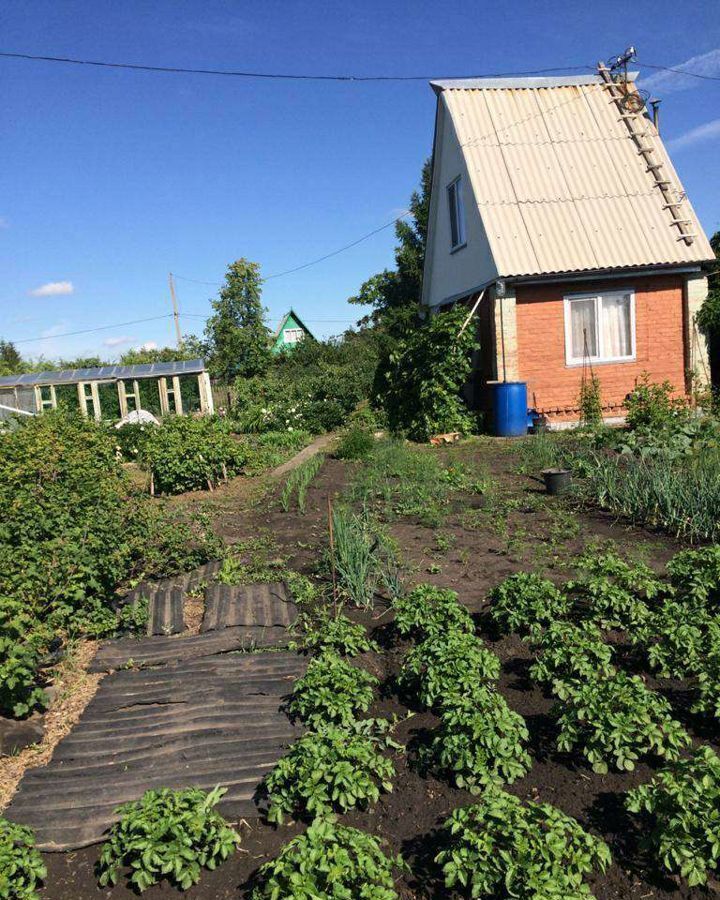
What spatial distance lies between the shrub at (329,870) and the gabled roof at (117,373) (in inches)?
638

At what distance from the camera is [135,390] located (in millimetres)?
17891

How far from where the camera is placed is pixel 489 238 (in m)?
13.0

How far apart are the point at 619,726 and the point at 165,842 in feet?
6.59

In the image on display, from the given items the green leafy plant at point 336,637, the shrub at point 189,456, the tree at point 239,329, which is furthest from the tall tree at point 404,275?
the green leafy plant at point 336,637

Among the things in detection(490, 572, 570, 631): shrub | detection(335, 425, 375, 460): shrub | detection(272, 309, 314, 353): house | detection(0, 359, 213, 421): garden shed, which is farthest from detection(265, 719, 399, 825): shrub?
detection(272, 309, 314, 353): house

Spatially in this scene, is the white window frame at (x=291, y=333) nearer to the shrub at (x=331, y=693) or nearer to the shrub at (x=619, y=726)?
the shrub at (x=331, y=693)

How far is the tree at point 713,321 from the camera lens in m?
13.0

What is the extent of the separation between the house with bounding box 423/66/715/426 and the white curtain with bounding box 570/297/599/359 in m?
0.02

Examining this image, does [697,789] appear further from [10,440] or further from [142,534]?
[10,440]

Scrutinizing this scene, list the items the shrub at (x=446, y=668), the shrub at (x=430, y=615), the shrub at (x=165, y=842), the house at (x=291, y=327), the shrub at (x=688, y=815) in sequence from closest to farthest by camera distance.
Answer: the shrub at (x=688, y=815), the shrub at (x=165, y=842), the shrub at (x=446, y=668), the shrub at (x=430, y=615), the house at (x=291, y=327)

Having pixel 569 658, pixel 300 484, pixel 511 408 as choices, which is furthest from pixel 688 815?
pixel 511 408

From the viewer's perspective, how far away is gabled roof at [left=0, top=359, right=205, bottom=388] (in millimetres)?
17922

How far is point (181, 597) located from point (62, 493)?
4.53ft

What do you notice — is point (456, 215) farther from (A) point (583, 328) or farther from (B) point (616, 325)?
(B) point (616, 325)
